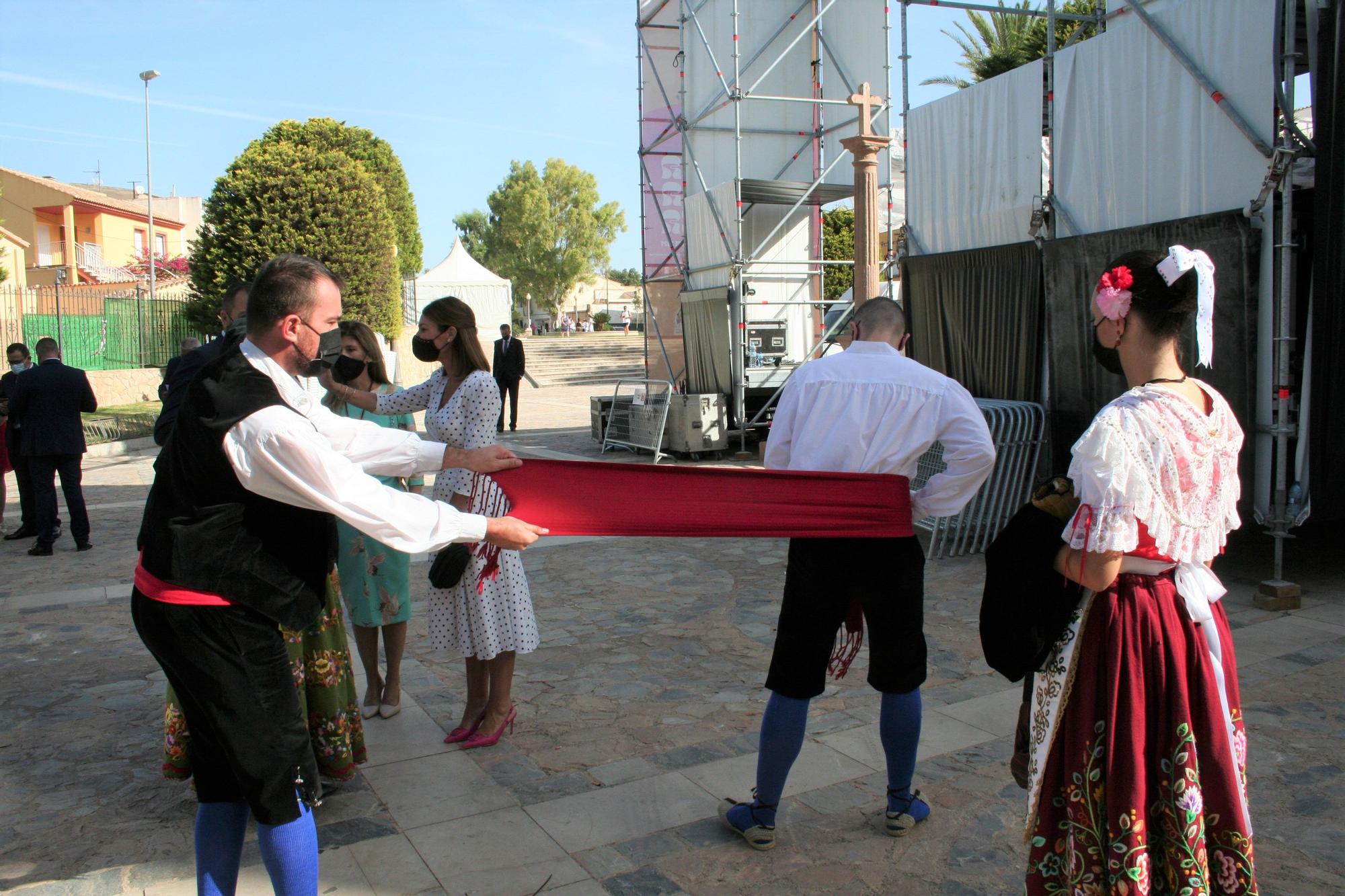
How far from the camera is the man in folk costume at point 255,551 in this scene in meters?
2.37

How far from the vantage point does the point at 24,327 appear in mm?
18938

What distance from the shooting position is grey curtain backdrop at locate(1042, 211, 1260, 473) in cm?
604

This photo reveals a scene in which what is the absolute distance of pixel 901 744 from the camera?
327cm

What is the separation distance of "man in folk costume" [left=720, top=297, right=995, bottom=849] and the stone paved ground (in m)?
0.38

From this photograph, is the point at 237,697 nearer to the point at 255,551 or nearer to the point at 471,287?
the point at 255,551

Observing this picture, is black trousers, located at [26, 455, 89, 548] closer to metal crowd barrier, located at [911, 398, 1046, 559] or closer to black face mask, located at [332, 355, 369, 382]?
black face mask, located at [332, 355, 369, 382]

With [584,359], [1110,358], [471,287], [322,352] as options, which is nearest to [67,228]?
[471,287]

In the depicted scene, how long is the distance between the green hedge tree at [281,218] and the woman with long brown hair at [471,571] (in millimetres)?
19558

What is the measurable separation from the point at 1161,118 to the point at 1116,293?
531cm

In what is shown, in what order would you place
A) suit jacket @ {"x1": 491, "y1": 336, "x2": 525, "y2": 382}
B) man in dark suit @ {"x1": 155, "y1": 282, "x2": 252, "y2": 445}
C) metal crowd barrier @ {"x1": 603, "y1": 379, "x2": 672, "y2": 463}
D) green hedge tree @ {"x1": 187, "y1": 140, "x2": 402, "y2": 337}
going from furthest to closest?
green hedge tree @ {"x1": 187, "y1": 140, "x2": 402, "y2": 337}, suit jacket @ {"x1": 491, "y1": 336, "x2": 525, "y2": 382}, metal crowd barrier @ {"x1": 603, "y1": 379, "x2": 672, "y2": 463}, man in dark suit @ {"x1": 155, "y1": 282, "x2": 252, "y2": 445}

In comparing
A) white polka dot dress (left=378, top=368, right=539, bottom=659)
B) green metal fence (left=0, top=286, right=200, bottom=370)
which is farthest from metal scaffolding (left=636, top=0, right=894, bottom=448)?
green metal fence (left=0, top=286, right=200, bottom=370)

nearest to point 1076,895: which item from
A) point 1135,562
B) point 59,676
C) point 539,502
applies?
point 1135,562

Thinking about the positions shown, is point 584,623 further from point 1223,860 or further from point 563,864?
point 1223,860

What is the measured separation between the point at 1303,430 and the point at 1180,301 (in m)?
4.44
